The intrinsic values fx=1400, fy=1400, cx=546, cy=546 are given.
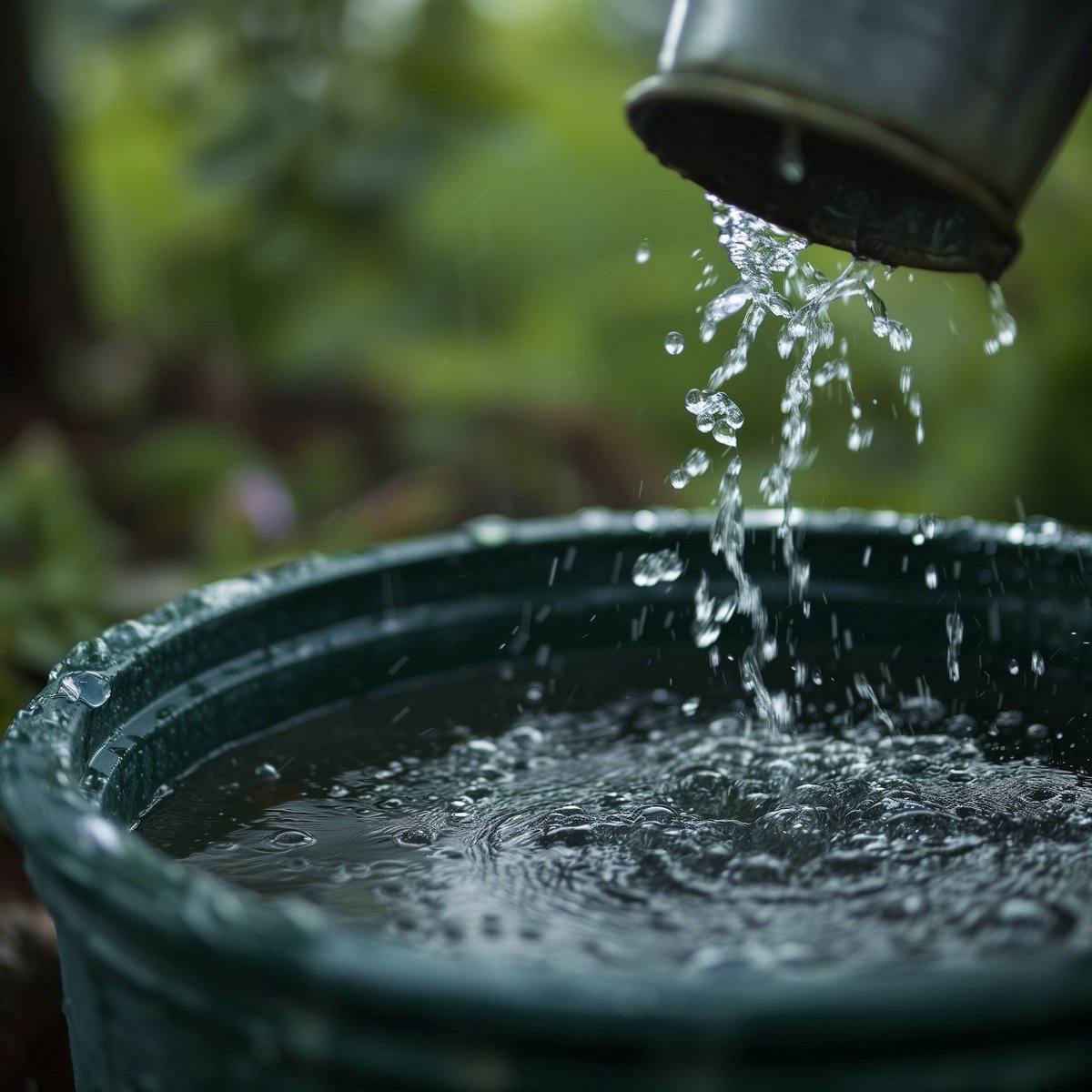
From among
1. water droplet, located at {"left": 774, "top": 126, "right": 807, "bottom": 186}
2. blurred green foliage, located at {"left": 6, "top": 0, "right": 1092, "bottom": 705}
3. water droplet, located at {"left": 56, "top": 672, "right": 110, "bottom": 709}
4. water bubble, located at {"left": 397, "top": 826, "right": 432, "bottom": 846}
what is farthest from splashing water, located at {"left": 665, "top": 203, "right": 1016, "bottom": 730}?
blurred green foliage, located at {"left": 6, "top": 0, "right": 1092, "bottom": 705}

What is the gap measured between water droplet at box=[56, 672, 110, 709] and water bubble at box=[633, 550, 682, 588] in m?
0.64

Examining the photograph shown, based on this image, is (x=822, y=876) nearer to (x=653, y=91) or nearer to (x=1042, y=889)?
(x=1042, y=889)

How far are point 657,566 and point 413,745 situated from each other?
14.3 inches

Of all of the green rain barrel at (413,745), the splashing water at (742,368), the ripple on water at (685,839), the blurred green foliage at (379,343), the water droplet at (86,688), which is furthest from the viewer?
the blurred green foliage at (379,343)

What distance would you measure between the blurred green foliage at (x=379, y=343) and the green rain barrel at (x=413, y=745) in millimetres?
1154

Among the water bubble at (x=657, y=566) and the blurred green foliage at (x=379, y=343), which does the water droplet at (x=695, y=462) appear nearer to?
the water bubble at (x=657, y=566)

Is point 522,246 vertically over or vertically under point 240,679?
over

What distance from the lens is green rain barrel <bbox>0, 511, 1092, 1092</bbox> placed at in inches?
27.5

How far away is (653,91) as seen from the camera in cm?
102

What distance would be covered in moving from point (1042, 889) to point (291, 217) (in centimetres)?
304

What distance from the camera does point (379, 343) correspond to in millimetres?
4406

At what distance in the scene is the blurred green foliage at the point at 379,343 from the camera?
341 cm

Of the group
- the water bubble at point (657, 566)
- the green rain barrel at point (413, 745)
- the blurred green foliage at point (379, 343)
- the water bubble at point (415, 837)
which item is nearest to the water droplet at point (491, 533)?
the green rain barrel at point (413, 745)

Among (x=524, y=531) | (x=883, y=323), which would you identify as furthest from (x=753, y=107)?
(x=524, y=531)
